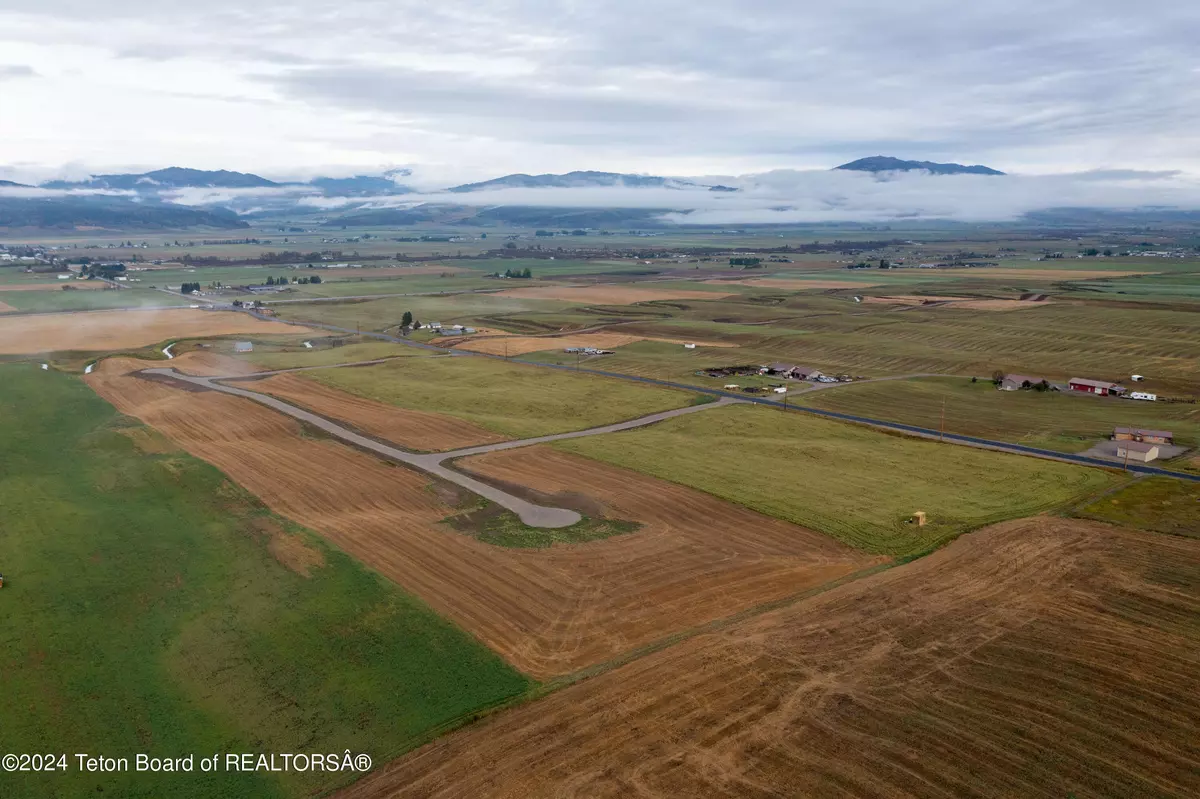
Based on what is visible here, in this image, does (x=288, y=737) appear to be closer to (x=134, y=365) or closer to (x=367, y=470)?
(x=367, y=470)

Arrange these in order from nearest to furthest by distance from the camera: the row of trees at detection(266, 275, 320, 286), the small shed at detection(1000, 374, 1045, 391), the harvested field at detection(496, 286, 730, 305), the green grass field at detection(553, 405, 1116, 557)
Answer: the green grass field at detection(553, 405, 1116, 557) < the small shed at detection(1000, 374, 1045, 391) < the harvested field at detection(496, 286, 730, 305) < the row of trees at detection(266, 275, 320, 286)

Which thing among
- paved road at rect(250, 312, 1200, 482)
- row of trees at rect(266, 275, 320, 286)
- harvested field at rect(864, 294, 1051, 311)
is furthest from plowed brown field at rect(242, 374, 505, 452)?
row of trees at rect(266, 275, 320, 286)

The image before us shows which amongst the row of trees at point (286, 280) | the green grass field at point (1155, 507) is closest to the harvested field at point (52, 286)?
the row of trees at point (286, 280)

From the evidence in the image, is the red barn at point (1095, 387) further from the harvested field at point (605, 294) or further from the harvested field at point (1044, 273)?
the harvested field at point (1044, 273)

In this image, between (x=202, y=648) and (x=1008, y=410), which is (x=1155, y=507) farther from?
(x=202, y=648)

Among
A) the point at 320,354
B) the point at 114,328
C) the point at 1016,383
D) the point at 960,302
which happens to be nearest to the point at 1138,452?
the point at 1016,383

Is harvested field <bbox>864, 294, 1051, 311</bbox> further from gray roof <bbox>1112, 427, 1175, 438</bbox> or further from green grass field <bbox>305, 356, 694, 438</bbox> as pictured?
green grass field <bbox>305, 356, 694, 438</bbox>
